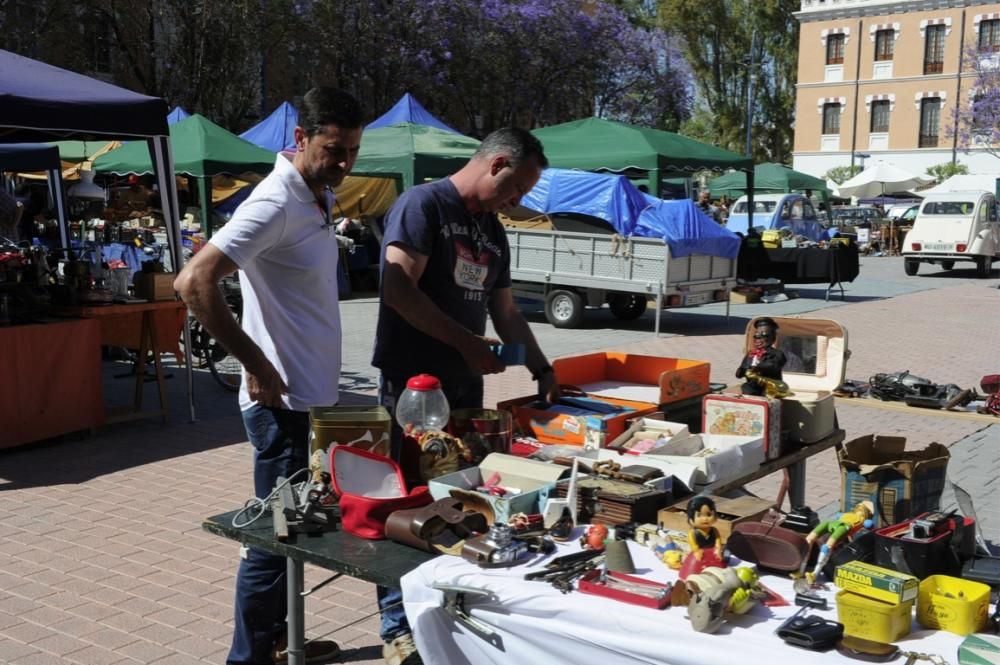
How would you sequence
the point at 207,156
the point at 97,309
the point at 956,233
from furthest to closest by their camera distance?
the point at 956,233, the point at 207,156, the point at 97,309

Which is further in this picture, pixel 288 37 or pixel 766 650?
pixel 288 37

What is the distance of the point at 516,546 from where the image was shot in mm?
2539

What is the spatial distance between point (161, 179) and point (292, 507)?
225 inches

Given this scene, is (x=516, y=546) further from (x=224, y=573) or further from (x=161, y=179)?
(x=161, y=179)

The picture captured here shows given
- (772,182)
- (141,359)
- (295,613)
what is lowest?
(295,613)

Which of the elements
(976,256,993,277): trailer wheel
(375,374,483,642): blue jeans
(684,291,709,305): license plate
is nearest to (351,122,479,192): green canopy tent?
(684,291,709,305): license plate

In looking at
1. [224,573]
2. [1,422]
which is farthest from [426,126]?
[224,573]

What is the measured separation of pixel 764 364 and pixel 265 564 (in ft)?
7.12

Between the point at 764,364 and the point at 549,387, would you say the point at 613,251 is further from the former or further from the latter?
the point at 549,387

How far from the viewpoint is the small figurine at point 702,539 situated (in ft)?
7.93

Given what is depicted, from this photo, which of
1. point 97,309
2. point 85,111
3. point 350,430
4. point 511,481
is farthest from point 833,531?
point 85,111

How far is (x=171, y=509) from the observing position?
6.04m

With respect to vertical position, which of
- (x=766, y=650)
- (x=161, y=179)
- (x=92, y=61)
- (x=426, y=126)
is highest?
(x=92, y=61)

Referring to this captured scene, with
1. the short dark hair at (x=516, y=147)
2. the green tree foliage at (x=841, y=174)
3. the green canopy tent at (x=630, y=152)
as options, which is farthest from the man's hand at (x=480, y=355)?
the green tree foliage at (x=841, y=174)
